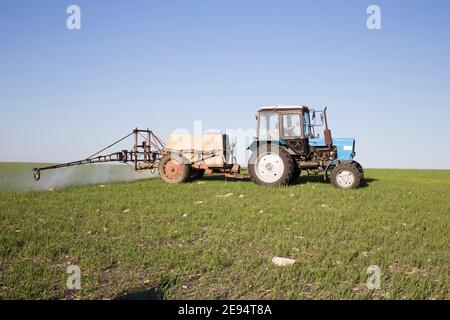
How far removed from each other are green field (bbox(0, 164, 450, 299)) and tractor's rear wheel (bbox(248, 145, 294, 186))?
2.64 m

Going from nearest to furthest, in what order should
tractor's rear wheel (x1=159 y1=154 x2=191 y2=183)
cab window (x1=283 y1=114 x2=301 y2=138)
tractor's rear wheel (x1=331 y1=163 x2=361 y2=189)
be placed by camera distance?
1. tractor's rear wheel (x1=331 y1=163 x2=361 y2=189)
2. cab window (x1=283 y1=114 x2=301 y2=138)
3. tractor's rear wheel (x1=159 y1=154 x2=191 y2=183)

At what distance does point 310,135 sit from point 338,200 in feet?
14.3

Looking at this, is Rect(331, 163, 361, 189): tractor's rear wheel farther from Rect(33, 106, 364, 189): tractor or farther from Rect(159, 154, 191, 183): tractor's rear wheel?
Rect(159, 154, 191, 183): tractor's rear wheel

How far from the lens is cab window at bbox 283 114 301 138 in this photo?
1443cm

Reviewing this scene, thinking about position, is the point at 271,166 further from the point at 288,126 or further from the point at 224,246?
the point at 224,246

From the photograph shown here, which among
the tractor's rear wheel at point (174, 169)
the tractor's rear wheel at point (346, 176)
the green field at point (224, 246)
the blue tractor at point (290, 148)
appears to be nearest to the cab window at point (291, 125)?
the blue tractor at point (290, 148)

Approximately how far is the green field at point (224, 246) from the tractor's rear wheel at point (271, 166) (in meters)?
2.64

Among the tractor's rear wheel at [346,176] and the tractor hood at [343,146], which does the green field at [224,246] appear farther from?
the tractor hood at [343,146]

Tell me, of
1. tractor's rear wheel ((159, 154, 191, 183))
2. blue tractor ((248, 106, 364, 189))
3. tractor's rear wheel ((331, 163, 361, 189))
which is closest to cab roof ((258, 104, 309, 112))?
blue tractor ((248, 106, 364, 189))

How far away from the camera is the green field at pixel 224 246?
16.2ft

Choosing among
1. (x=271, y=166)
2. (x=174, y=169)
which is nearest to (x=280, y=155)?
(x=271, y=166)
